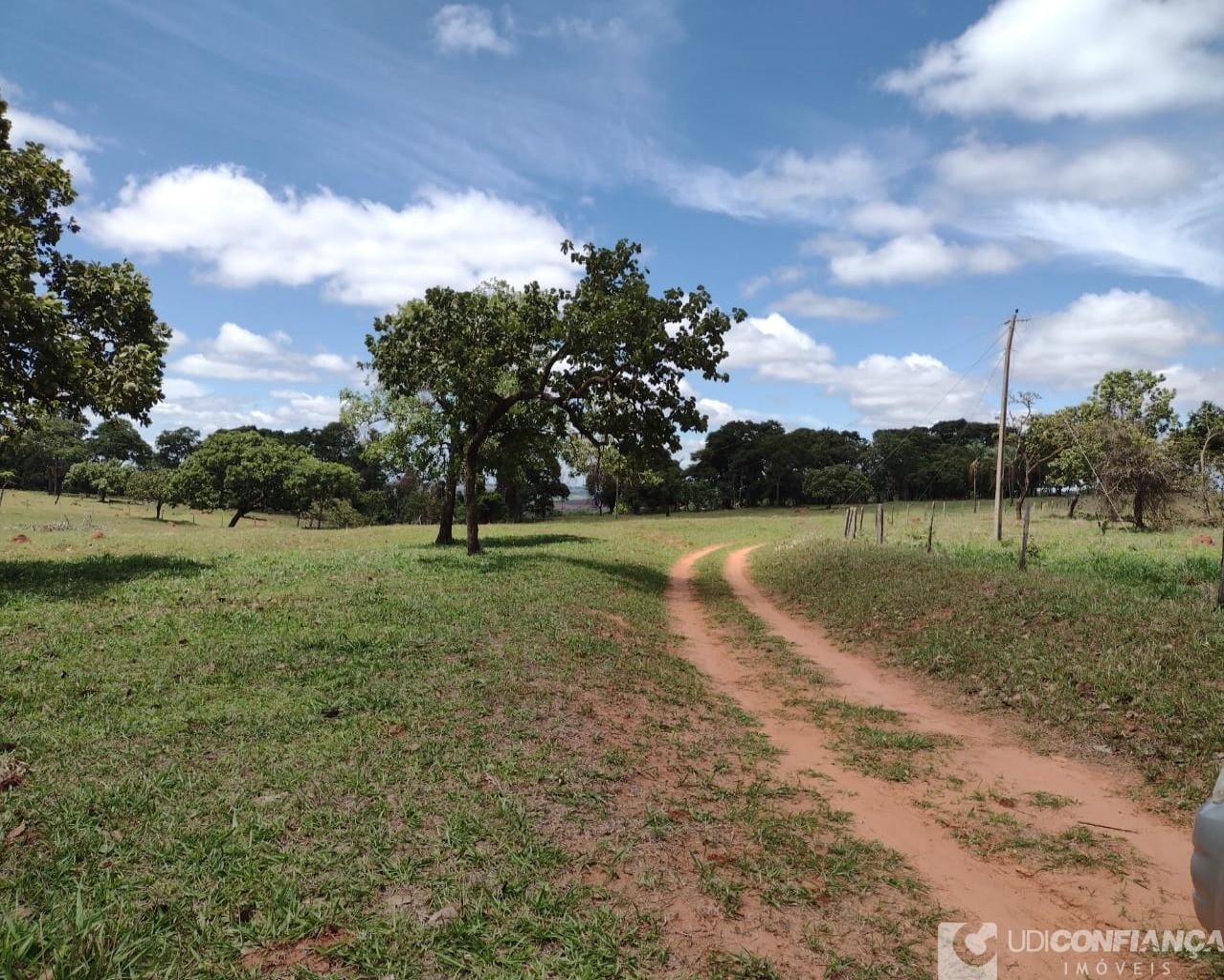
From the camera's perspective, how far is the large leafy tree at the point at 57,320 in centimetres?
1279

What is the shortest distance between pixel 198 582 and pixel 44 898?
446 inches

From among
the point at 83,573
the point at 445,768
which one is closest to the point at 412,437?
the point at 83,573

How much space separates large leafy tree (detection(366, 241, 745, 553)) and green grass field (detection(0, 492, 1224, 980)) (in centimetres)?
810

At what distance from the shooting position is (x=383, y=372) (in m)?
20.9

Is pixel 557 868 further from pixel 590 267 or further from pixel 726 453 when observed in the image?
pixel 726 453

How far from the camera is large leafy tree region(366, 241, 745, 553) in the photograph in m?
18.8

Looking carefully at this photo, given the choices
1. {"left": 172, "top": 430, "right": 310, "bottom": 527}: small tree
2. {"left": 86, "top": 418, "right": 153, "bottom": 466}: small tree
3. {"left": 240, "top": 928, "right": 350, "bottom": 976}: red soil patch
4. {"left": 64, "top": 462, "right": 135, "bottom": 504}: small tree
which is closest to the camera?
{"left": 240, "top": 928, "right": 350, "bottom": 976}: red soil patch

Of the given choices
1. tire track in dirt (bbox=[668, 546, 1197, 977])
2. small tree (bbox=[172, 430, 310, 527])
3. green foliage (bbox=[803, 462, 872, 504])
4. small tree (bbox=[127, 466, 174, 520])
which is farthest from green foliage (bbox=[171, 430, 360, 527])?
tire track in dirt (bbox=[668, 546, 1197, 977])

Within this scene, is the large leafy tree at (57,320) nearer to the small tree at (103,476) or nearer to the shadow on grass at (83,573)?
the shadow on grass at (83,573)

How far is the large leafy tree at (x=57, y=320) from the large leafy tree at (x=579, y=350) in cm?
680

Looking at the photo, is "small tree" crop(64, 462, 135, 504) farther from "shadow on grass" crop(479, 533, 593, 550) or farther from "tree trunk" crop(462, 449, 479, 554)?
"tree trunk" crop(462, 449, 479, 554)

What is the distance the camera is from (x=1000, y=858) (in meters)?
5.09

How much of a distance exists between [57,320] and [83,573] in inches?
217

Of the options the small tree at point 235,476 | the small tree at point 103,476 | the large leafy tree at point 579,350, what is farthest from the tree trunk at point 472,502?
the small tree at point 103,476
